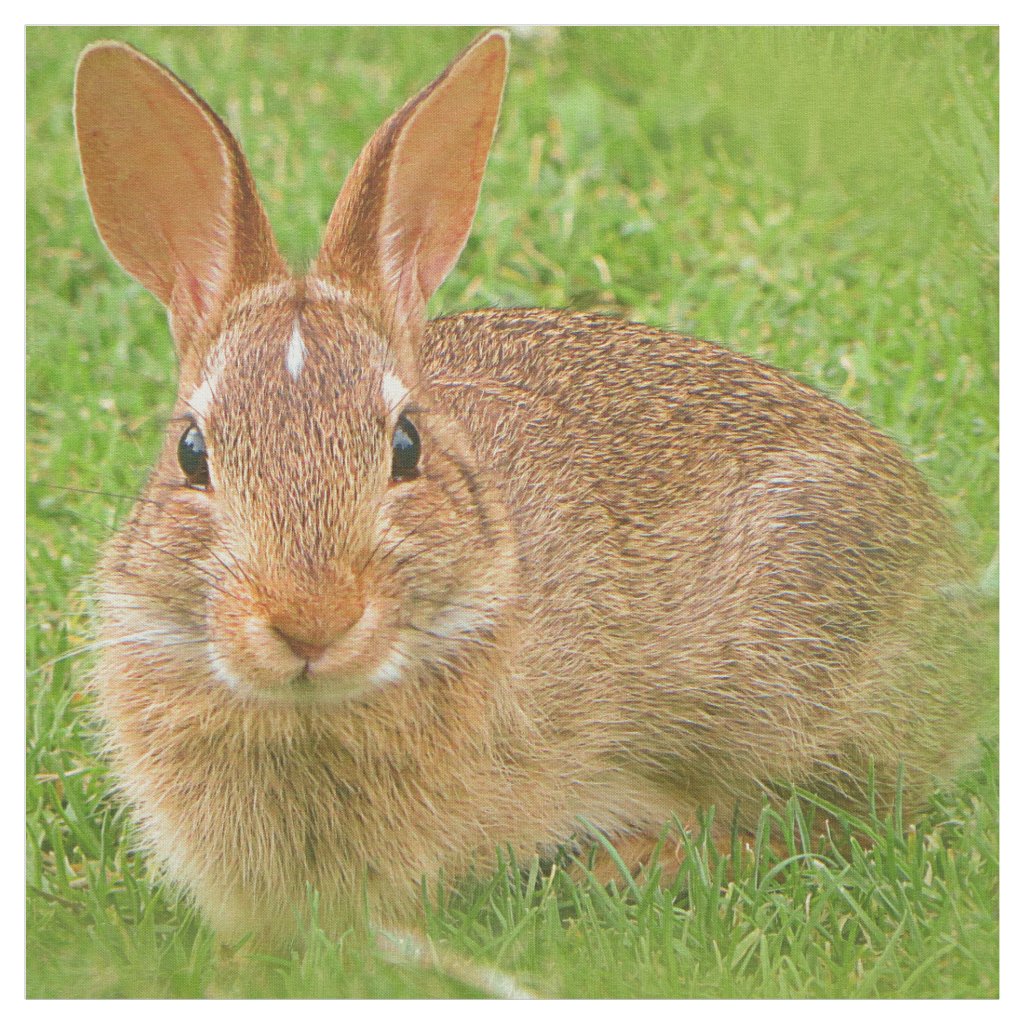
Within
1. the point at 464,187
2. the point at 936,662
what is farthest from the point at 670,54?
the point at 936,662

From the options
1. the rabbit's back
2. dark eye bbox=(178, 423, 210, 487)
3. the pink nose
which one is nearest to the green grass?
the rabbit's back

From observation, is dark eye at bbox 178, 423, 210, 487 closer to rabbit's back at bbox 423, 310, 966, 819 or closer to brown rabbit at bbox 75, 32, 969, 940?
brown rabbit at bbox 75, 32, 969, 940

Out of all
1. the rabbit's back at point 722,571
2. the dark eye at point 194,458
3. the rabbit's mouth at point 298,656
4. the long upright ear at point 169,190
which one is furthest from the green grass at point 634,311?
the rabbit's mouth at point 298,656

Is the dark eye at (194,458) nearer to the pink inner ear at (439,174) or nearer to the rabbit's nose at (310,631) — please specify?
the rabbit's nose at (310,631)

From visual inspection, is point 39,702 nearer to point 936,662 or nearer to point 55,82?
point 55,82

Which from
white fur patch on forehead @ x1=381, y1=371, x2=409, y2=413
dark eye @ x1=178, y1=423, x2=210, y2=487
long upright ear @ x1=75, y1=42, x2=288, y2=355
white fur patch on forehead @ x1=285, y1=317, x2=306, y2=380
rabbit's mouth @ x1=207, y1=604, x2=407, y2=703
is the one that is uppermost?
long upright ear @ x1=75, y1=42, x2=288, y2=355

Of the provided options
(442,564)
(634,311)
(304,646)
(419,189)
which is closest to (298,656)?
(304,646)
